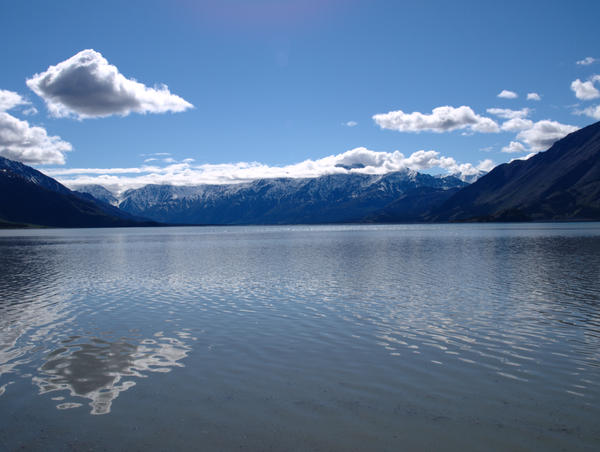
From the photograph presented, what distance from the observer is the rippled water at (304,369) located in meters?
13.3

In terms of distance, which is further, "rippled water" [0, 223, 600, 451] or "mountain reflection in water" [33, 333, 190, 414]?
"mountain reflection in water" [33, 333, 190, 414]

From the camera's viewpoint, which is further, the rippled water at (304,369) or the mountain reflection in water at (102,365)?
the mountain reflection in water at (102,365)

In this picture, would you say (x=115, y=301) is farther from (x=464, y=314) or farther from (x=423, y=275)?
(x=423, y=275)

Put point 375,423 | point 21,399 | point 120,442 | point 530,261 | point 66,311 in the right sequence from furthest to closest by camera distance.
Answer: point 530,261 < point 66,311 < point 21,399 < point 375,423 < point 120,442

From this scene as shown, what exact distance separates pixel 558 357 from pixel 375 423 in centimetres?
1153

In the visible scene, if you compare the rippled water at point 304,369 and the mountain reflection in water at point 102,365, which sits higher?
the rippled water at point 304,369

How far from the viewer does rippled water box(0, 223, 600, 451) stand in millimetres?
13328

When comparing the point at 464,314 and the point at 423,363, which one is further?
the point at 464,314

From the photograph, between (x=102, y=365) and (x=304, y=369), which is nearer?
(x=304, y=369)

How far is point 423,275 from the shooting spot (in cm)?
4981

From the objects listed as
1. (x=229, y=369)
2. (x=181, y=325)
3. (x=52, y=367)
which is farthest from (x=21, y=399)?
(x=181, y=325)

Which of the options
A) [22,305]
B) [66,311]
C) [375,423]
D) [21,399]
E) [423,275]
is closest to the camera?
[375,423]

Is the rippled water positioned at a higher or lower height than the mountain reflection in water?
higher

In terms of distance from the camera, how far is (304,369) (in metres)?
19.1
